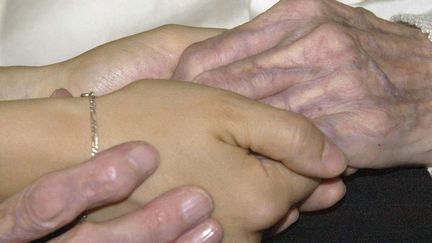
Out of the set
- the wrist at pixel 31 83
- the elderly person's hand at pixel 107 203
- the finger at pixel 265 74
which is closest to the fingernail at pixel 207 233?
the elderly person's hand at pixel 107 203

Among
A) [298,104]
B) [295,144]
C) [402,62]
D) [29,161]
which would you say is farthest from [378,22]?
[29,161]

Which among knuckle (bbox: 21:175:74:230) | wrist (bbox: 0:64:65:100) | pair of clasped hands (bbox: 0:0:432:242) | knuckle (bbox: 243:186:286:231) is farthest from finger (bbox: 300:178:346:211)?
wrist (bbox: 0:64:65:100)

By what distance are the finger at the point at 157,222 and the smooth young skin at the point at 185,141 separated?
1 centimetres

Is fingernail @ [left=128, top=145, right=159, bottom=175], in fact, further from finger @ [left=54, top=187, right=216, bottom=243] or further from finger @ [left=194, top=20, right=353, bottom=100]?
finger @ [left=194, top=20, right=353, bottom=100]

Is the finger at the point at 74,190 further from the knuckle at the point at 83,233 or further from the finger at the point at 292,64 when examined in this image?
the finger at the point at 292,64

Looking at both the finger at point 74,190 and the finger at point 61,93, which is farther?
the finger at point 61,93

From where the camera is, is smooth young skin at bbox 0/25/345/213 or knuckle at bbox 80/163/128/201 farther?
smooth young skin at bbox 0/25/345/213

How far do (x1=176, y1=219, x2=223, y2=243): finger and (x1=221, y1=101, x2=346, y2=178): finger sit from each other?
0.36 feet

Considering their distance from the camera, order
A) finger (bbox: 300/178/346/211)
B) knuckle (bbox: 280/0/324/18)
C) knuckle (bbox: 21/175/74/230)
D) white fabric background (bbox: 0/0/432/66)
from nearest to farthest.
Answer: knuckle (bbox: 21/175/74/230), finger (bbox: 300/178/346/211), knuckle (bbox: 280/0/324/18), white fabric background (bbox: 0/0/432/66)

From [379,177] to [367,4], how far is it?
1.55 ft

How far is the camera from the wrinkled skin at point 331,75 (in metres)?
1.09

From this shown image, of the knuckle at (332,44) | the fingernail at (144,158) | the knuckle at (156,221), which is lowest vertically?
the knuckle at (156,221)

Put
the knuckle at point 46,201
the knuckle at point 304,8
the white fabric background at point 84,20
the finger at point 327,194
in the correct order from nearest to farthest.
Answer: the knuckle at point 46,201 → the finger at point 327,194 → the knuckle at point 304,8 → the white fabric background at point 84,20

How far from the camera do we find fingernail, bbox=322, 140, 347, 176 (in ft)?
3.25
